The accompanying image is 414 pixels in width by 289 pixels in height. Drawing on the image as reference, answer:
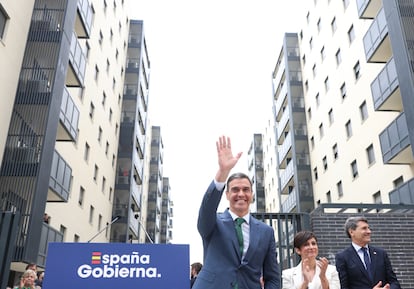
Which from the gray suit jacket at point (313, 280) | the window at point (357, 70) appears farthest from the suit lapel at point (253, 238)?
the window at point (357, 70)

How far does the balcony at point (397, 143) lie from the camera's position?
1767 cm

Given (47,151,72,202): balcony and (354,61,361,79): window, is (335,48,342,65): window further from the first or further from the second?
(47,151,72,202): balcony

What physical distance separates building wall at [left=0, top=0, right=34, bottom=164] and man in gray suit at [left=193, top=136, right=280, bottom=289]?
1592 centimetres

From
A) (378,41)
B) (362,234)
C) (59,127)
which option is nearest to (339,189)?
(378,41)

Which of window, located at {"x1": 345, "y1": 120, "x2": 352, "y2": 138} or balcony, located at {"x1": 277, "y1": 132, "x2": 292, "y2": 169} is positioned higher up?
balcony, located at {"x1": 277, "y1": 132, "x2": 292, "y2": 169}

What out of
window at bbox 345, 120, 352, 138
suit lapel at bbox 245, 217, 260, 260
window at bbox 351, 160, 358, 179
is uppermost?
window at bbox 345, 120, 352, 138

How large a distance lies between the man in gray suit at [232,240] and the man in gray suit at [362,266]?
212 cm

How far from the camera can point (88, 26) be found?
80.3 feet

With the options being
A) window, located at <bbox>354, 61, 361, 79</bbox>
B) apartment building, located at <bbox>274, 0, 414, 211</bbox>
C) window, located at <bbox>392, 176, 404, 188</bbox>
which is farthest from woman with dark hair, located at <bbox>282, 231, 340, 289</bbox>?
window, located at <bbox>354, 61, 361, 79</bbox>

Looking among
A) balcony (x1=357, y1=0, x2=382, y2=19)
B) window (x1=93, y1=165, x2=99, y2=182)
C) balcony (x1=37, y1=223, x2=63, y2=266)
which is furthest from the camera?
window (x1=93, y1=165, x2=99, y2=182)

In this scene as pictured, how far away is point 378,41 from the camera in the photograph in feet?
67.2

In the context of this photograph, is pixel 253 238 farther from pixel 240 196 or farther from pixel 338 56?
pixel 338 56

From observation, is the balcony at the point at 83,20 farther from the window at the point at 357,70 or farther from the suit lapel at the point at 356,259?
the suit lapel at the point at 356,259

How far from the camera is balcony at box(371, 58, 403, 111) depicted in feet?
61.7
